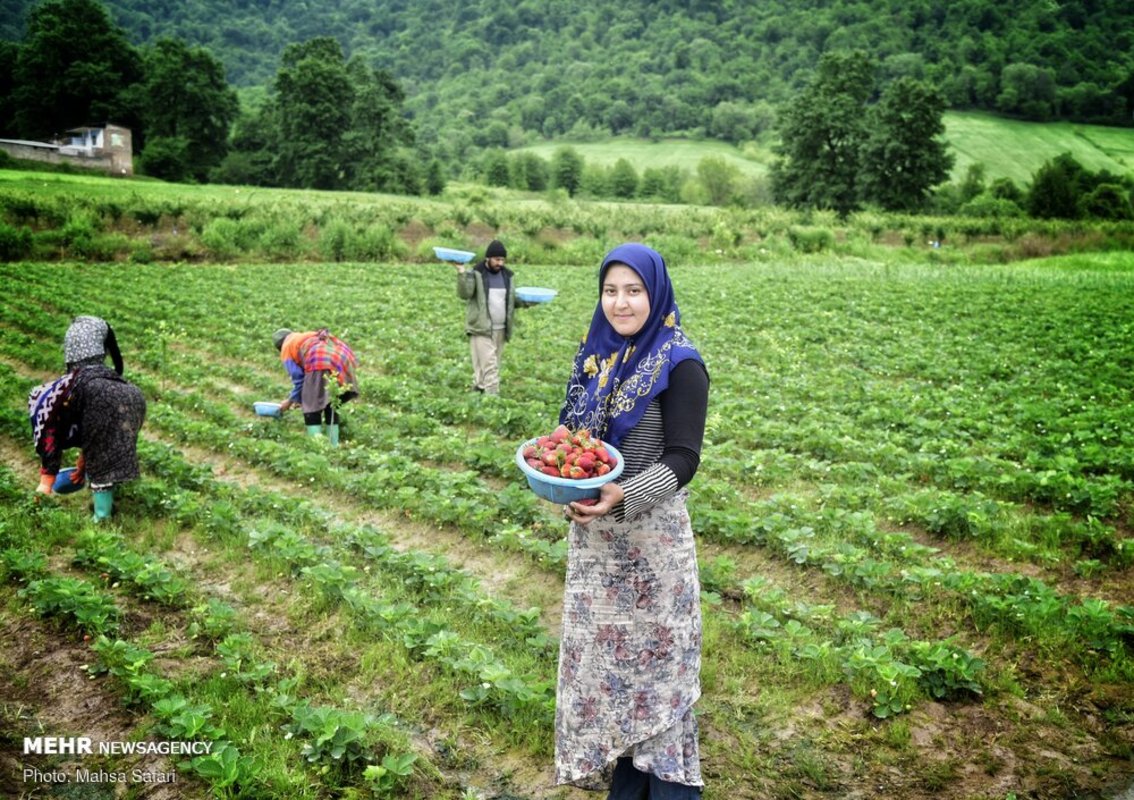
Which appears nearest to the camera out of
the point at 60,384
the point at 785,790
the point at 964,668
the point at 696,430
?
the point at 696,430

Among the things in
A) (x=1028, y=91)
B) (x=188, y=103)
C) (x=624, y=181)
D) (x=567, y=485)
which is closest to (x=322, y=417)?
(x=567, y=485)

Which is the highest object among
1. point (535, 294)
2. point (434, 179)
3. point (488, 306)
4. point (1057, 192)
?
point (434, 179)

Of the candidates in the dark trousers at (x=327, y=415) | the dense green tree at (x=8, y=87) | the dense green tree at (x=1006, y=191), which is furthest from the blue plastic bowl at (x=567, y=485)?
the dense green tree at (x=1006, y=191)

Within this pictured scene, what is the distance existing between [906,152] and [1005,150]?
35421 mm

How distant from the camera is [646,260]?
2.82 meters

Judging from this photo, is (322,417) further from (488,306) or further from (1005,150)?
(1005,150)

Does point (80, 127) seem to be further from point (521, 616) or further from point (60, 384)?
point (521, 616)

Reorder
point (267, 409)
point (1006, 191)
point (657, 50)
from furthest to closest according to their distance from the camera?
1. point (657, 50)
2. point (1006, 191)
3. point (267, 409)

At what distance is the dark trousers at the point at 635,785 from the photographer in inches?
116

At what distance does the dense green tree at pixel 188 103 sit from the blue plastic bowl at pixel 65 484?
2187 inches

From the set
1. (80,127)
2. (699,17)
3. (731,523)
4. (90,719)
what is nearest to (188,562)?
(90,719)

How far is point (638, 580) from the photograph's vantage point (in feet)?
9.54

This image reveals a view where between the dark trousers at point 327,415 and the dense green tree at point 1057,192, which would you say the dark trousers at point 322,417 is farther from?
the dense green tree at point 1057,192

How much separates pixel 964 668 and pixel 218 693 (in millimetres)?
4460
